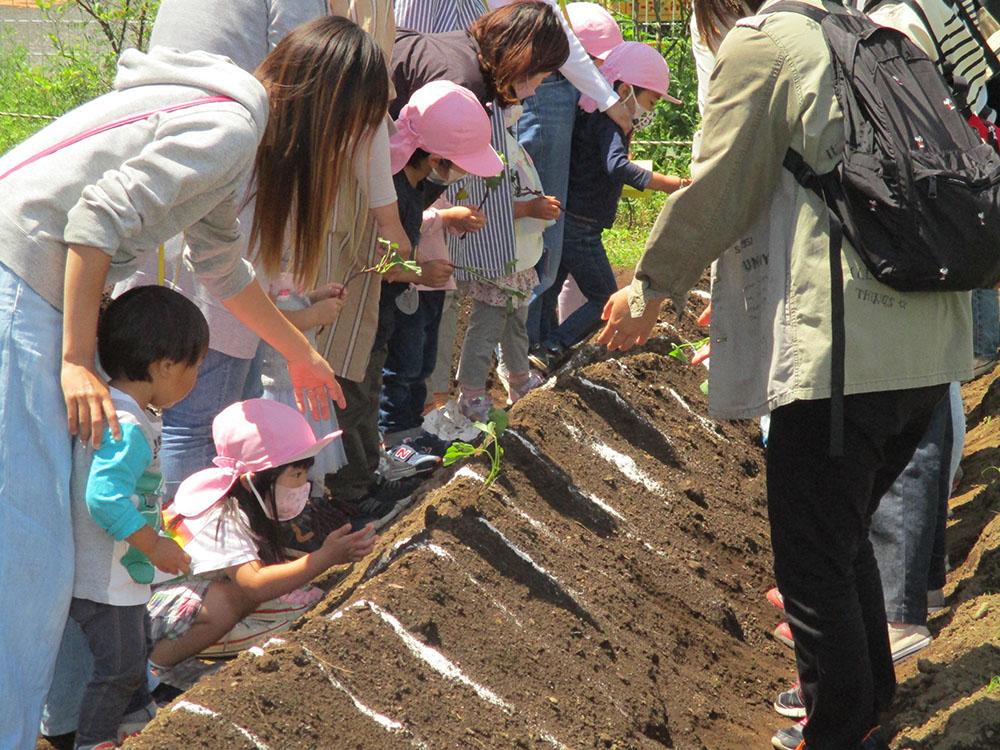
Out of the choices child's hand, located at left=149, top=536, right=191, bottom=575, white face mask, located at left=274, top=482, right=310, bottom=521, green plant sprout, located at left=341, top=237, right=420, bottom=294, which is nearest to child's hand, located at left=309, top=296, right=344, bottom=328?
green plant sprout, located at left=341, top=237, right=420, bottom=294

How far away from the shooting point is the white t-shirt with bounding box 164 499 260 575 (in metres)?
3.02

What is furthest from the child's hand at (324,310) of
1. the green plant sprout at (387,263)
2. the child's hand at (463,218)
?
the child's hand at (463,218)

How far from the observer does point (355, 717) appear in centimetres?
258

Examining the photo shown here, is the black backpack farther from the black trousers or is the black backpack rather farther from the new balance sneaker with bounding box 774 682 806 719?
the new balance sneaker with bounding box 774 682 806 719

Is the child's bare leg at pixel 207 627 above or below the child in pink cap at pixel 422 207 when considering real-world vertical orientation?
below

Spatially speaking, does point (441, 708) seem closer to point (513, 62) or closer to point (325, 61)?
point (325, 61)

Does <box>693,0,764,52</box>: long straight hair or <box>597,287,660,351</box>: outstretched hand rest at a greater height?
<box>693,0,764,52</box>: long straight hair

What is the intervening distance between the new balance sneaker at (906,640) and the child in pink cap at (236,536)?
157cm

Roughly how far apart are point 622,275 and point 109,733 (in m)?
4.71

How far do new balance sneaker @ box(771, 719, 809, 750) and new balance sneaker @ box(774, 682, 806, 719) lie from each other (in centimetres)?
15

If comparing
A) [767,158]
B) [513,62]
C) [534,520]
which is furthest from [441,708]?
[513,62]

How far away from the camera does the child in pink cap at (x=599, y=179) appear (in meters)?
5.14

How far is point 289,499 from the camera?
125 inches

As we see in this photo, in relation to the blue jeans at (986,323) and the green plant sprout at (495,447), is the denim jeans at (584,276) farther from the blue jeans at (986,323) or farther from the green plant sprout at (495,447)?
the green plant sprout at (495,447)
